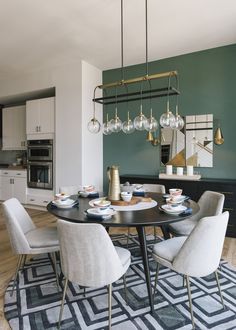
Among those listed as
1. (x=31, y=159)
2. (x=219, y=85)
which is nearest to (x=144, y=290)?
(x=219, y=85)

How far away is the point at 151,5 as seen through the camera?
2.79 metres

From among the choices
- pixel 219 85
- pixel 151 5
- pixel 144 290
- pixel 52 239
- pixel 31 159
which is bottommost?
pixel 144 290

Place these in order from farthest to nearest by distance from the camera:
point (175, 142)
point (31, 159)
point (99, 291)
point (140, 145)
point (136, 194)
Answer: point (31, 159), point (140, 145), point (175, 142), point (136, 194), point (99, 291)

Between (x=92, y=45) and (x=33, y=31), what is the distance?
0.90 m

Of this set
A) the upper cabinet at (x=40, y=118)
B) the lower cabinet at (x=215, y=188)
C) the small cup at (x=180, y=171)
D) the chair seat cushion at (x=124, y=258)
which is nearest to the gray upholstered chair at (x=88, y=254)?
the chair seat cushion at (x=124, y=258)

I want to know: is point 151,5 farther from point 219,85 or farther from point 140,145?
point 140,145

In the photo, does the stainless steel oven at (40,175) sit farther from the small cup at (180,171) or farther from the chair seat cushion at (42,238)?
the chair seat cushion at (42,238)

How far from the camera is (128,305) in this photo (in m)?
1.95

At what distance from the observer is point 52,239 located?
2146 mm

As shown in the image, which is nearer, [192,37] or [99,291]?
[99,291]

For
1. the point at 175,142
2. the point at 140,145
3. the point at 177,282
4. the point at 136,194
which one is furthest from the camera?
the point at 140,145

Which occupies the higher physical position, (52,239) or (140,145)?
(140,145)

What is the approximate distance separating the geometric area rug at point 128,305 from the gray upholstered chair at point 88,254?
16.2 inches

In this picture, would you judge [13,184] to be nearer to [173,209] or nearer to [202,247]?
[173,209]
